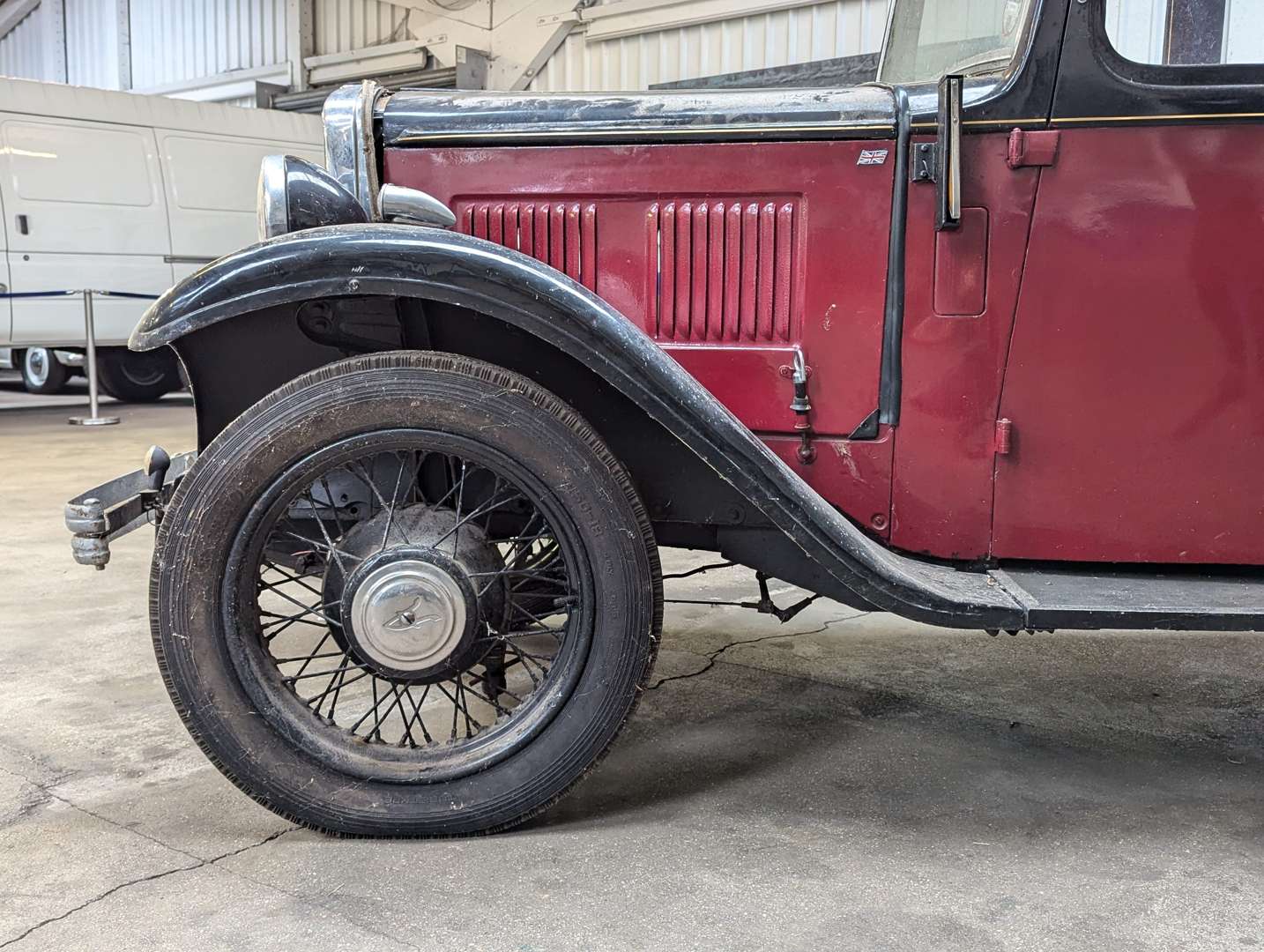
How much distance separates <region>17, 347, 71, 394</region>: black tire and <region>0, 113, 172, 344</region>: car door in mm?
2474

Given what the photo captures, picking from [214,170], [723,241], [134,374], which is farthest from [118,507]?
[134,374]

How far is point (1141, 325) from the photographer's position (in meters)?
2.36

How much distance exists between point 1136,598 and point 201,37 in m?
16.0

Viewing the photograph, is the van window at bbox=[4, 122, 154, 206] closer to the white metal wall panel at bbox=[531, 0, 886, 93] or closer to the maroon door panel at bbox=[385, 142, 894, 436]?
the white metal wall panel at bbox=[531, 0, 886, 93]

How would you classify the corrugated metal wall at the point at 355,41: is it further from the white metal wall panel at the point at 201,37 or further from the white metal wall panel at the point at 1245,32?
the white metal wall panel at the point at 1245,32

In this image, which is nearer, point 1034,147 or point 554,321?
point 554,321

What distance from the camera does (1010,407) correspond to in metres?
2.44

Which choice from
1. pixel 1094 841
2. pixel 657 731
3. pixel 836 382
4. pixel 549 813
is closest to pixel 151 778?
pixel 549 813

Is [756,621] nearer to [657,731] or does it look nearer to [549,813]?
[657,731]

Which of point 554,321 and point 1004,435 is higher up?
point 554,321

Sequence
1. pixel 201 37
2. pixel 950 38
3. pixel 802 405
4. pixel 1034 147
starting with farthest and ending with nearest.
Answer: pixel 201 37 → pixel 950 38 → pixel 802 405 → pixel 1034 147

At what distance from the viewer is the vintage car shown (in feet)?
7.02

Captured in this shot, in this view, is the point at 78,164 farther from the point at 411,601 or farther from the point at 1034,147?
the point at 1034,147

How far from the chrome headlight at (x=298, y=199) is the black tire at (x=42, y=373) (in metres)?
10.6
